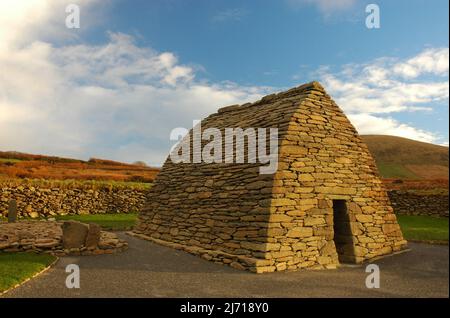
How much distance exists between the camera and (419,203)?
908 inches

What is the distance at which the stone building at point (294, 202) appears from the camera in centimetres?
943

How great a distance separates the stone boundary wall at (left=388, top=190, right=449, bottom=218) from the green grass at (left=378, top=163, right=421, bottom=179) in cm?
1842

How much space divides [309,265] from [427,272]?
9.66ft

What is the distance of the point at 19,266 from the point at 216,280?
516cm

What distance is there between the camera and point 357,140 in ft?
39.9

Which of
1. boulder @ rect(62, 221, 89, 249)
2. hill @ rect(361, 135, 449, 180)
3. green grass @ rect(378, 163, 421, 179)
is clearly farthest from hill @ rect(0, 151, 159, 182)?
hill @ rect(361, 135, 449, 180)

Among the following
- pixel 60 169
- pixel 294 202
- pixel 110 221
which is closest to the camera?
pixel 294 202

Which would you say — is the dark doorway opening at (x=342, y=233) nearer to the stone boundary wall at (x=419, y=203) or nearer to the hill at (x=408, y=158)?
the stone boundary wall at (x=419, y=203)

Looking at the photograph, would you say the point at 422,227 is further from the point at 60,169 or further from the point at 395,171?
the point at 60,169

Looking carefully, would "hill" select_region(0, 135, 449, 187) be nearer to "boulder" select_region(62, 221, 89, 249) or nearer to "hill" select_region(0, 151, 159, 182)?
"hill" select_region(0, 151, 159, 182)

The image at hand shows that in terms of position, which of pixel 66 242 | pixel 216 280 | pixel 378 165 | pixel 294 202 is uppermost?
pixel 378 165

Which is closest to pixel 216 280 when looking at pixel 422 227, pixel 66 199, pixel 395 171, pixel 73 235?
pixel 73 235
